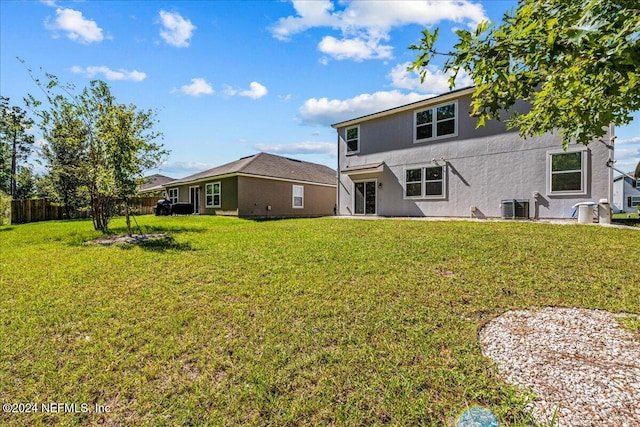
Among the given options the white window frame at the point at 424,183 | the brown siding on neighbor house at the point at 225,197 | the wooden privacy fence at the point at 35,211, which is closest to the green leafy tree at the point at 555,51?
the white window frame at the point at 424,183

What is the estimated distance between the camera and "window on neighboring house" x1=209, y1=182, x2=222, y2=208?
1980 centimetres

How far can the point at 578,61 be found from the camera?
2.67 metres

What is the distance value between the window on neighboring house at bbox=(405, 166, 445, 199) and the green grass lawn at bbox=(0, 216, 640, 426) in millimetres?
6582

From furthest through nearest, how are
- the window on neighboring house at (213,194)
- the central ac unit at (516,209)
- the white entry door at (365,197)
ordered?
the window on neighboring house at (213,194)
the white entry door at (365,197)
the central ac unit at (516,209)

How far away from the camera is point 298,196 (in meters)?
21.6

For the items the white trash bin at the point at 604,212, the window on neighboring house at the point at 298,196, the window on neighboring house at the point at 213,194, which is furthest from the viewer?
the window on neighboring house at the point at 298,196

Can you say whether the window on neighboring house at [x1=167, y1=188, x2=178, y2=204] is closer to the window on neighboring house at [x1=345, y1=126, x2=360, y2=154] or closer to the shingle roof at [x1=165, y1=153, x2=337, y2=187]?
the shingle roof at [x1=165, y1=153, x2=337, y2=187]

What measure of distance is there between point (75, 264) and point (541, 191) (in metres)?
14.2

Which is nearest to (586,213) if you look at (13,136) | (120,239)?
(120,239)

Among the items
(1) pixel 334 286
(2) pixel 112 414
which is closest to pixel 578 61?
(1) pixel 334 286

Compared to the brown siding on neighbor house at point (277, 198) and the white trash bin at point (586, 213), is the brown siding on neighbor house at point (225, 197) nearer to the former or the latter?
the brown siding on neighbor house at point (277, 198)

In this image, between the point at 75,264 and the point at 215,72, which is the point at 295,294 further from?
the point at 215,72

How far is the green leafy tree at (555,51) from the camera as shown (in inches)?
84.7

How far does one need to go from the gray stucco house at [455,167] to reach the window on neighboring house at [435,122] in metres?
0.04
